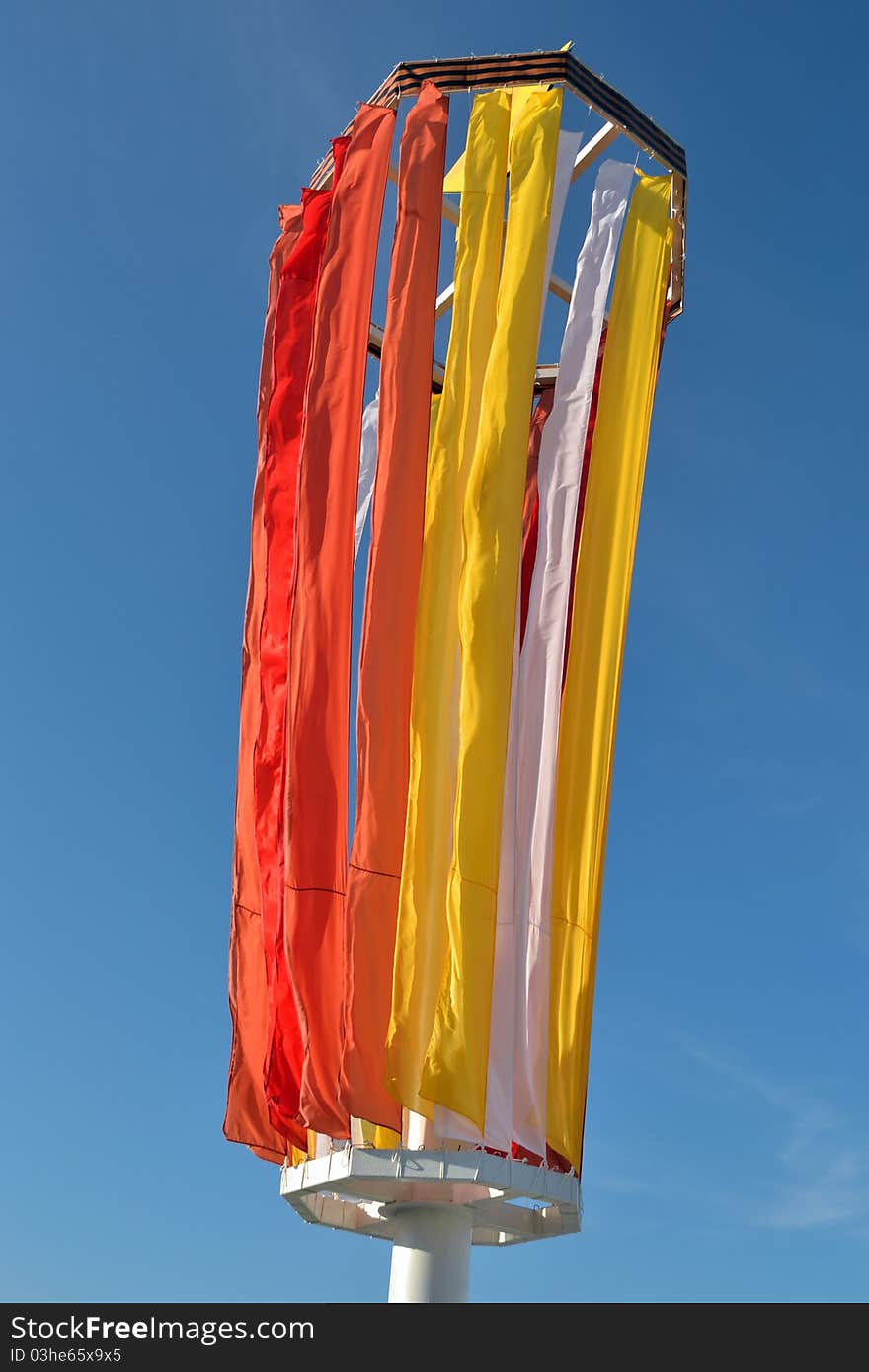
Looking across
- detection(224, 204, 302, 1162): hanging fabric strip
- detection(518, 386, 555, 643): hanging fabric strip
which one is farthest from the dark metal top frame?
detection(518, 386, 555, 643): hanging fabric strip

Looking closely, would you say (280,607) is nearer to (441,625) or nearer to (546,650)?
(441,625)

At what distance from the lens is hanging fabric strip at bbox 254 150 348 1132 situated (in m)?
12.4

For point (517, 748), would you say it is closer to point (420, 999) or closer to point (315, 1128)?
point (420, 999)

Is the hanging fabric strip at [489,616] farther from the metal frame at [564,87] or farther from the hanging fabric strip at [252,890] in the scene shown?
the hanging fabric strip at [252,890]

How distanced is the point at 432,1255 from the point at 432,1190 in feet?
2.02

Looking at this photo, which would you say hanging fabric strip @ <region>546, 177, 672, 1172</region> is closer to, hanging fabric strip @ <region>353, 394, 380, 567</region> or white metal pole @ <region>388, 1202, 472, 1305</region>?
white metal pole @ <region>388, 1202, 472, 1305</region>

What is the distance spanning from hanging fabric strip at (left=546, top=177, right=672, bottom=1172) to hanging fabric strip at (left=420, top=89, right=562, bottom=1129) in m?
1.16

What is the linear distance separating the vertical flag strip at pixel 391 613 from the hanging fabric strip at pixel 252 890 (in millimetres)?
2272

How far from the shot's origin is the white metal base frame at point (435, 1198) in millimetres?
11211

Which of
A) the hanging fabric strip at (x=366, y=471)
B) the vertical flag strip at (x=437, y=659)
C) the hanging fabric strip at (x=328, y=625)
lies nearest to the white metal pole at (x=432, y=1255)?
the vertical flag strip at (x=437, y=659)

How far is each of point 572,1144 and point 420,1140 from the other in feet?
4.53

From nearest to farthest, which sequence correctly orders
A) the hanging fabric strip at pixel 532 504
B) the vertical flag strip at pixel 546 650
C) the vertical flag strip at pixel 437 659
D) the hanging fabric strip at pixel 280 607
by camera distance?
1. the vertical flag strip at pixel 437 659
2. the vertical flag strip at pixel 546 650
3. the hanging fabric strip at pixel 280 607
4. the hanging fabric strip at pixel 532 504
